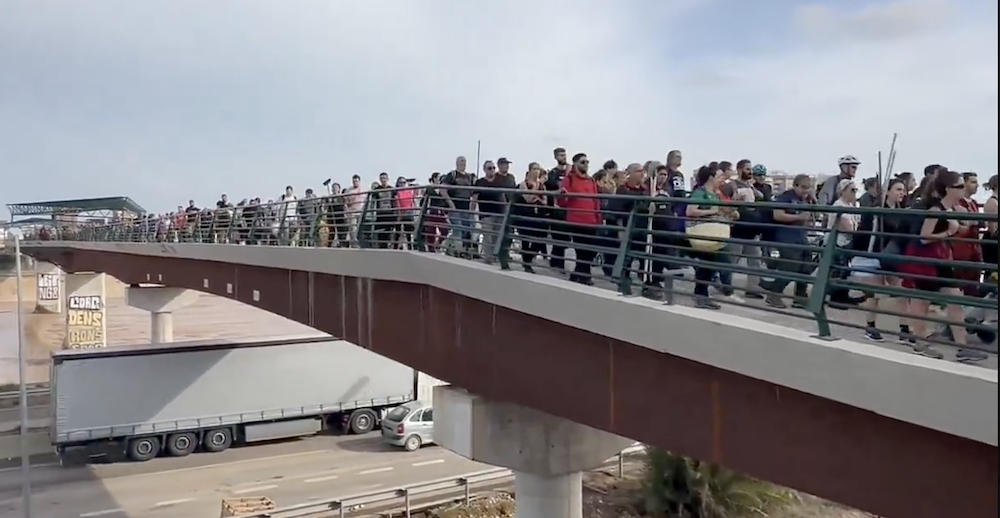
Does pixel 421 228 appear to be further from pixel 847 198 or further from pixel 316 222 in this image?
pixel 847 198

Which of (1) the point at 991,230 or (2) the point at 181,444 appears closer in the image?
(1) the point at 991,230

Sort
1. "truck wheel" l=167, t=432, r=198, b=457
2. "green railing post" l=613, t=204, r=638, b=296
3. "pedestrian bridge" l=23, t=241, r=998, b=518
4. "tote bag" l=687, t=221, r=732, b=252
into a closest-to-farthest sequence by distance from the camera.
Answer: "pedestrian bridge" l=23, t=241, r=998, b=518, "tote bag" l=687, t=221, r=732, b=252, "green railing post" l=613, t=204, r=638, b=296, "truck wheel" l=167, t=432, r=198, b=457

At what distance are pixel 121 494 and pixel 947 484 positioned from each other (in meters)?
21.4

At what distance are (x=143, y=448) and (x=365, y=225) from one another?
15.3 metres

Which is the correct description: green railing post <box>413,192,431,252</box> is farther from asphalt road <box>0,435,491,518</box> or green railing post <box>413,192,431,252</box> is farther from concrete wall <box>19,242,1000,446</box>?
asphalt road <box>0,435,491,518</box>

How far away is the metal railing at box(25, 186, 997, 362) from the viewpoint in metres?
5.07

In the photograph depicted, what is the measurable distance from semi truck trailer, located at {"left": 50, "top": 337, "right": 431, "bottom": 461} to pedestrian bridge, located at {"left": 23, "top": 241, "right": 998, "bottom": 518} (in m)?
13.1

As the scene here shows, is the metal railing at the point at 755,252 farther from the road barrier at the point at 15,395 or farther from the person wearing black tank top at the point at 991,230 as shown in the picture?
the road barrier at the point at 15,395

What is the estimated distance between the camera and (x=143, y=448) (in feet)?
82.7

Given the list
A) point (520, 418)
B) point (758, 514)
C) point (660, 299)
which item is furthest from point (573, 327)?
point (758, 514)

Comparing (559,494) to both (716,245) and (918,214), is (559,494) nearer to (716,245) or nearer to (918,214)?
(716,245)

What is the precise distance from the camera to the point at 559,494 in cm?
1201

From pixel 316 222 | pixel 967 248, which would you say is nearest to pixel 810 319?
pixel 967 248

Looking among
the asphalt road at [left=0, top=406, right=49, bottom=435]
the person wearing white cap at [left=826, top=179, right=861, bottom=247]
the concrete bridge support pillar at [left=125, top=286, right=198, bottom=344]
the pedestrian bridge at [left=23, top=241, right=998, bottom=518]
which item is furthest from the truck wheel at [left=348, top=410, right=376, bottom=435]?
the person wearing white cap at [left=826, top=179, right=861, bottom=247]
